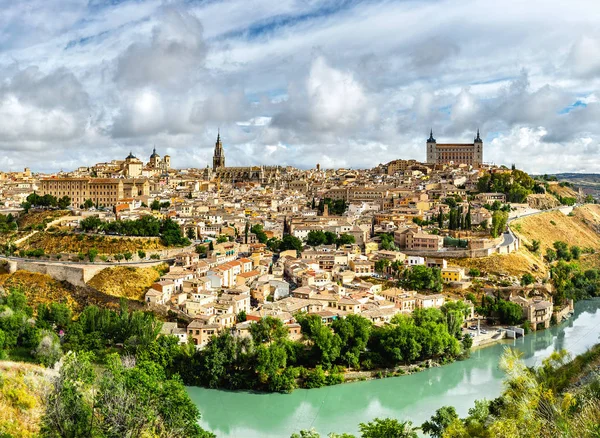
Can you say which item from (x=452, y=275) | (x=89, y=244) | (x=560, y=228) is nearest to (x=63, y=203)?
(x=89, y=244)

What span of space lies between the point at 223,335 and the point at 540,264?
13.4 m

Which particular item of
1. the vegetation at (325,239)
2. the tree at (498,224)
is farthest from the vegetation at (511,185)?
the vegetation at (325,239)

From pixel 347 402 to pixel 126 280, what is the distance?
7.90m

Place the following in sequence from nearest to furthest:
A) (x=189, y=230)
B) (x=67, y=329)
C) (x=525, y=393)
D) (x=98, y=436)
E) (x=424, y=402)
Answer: (x=525, y=393) < (x=98, y=436) < (x=424, y=402) < (x=67, y=329) < (x=189, y=230)

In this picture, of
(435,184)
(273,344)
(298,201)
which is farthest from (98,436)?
(435,184)

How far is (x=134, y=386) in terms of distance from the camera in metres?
7.61

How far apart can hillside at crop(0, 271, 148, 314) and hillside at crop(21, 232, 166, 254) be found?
186 centimetres

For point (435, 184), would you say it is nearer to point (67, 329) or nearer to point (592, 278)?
point (592, 278)

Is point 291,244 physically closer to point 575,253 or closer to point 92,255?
point 92,255

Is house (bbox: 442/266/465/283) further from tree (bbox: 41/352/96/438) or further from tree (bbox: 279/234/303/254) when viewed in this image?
tree (bbox: 41/352/96/438)

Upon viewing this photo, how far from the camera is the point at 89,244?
18719 millimetres

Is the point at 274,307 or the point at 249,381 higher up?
the point at 274,307

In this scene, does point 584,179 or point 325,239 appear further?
point 584,179

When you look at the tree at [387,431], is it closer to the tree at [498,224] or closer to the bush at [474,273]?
the bush at [474,273]
